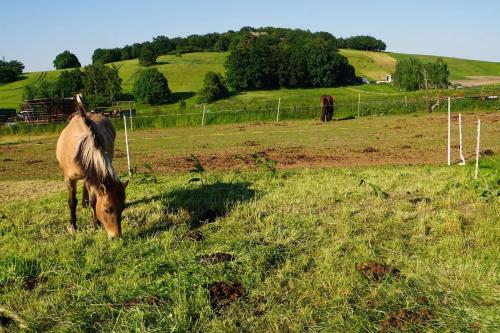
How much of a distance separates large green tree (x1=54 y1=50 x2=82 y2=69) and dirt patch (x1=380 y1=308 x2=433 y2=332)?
103 meters

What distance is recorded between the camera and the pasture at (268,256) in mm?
3684

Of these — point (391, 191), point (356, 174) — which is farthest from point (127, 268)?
point (356, 174)

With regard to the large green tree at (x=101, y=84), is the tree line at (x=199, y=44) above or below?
above

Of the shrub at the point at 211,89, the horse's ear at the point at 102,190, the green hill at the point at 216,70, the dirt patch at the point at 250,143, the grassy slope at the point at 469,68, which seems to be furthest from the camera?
the grassy slope at the point at 469,68

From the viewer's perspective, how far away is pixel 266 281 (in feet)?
14.3

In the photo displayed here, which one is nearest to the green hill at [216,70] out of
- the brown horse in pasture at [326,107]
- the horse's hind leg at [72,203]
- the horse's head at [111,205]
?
the brown horse in pasture at [326,107]

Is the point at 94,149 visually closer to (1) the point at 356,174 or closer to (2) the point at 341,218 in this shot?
(2) the point at 341,218

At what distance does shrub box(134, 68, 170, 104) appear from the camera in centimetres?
5991

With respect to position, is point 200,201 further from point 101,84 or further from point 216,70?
point 216,70

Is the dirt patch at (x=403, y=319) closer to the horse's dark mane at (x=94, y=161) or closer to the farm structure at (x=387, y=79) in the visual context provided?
the horse's dark mane at (x=94, y=161)

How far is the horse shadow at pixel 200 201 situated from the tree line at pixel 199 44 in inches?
3383

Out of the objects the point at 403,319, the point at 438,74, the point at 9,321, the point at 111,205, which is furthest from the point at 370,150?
the point at 438,74

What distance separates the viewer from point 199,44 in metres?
102

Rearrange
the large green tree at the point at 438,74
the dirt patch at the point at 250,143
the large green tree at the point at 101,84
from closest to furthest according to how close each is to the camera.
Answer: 1. the dirt patch at the point at 250,143
2. the large green tree at the point at 438,74
3. the large green tree at the point at 101,84
